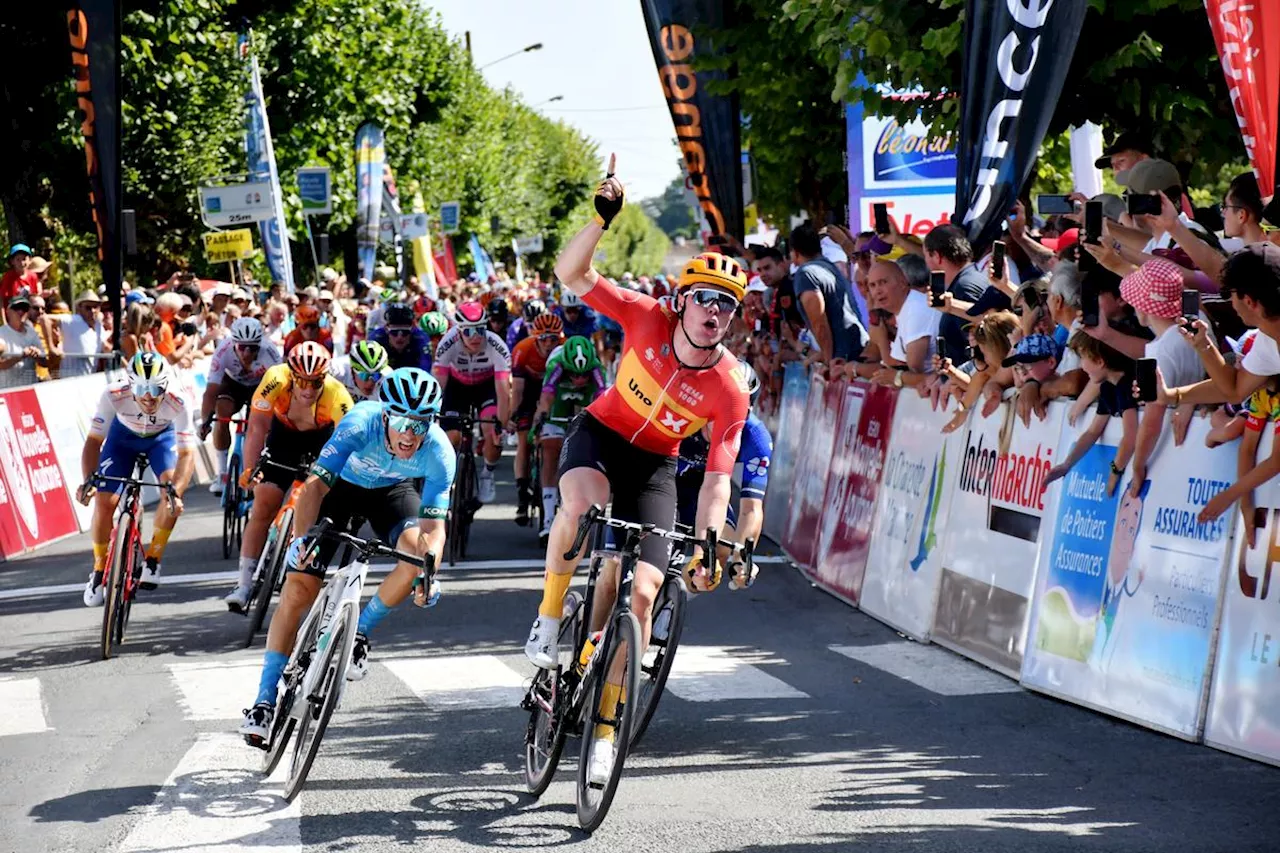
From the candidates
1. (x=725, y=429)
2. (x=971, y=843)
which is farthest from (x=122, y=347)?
(x=971, y=843)

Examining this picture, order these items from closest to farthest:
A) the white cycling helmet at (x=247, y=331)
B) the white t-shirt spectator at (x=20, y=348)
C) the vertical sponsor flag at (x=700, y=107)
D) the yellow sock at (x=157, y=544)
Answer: the yellow sock at (x=157, y=544) < the white cycling helmet at (x=247, y=331) < the vertical sponsor flag at (x=700, y=107) < the white t-shirt spectator at (x=20, y=348)

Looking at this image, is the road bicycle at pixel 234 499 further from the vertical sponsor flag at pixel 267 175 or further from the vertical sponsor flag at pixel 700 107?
the vertical sponsor flag at pixel 267 175

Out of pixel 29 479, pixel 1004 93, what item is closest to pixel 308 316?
pixel 29 479

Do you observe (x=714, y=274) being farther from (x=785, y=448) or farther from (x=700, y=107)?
(x=700, y=107)

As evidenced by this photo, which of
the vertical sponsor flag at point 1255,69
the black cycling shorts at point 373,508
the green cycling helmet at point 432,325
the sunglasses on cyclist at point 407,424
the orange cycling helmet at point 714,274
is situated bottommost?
the black cycling shorts at point 373,508

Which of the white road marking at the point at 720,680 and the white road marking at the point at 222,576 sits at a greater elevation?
the white road marking at the point at 720,680

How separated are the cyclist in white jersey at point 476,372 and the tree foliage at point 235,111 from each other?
14318 millimetres

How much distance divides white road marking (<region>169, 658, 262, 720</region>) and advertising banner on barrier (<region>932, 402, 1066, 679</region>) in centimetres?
410

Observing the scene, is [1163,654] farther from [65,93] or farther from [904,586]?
[65,93]

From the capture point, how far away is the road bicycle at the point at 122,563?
11484 mm

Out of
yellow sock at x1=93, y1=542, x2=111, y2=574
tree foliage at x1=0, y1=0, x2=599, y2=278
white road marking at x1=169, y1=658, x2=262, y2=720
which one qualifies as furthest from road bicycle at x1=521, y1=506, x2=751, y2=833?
tree foliage at x1=0, y1=0, x2=599, y2=278

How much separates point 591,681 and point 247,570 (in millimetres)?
5577

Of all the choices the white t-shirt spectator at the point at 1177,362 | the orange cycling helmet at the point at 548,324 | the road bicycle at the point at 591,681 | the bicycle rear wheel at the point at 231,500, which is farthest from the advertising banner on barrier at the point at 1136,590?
the orange cycling helmet at the point at 548,324

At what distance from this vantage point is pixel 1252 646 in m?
8.37
